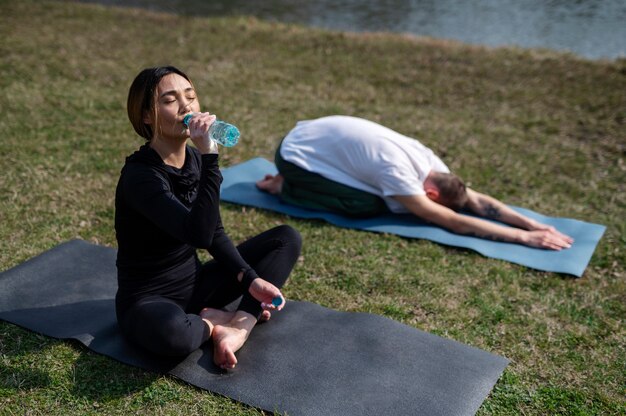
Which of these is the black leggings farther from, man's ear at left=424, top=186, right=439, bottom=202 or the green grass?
man's ear at left=424, top=186, right=439, bottom=202

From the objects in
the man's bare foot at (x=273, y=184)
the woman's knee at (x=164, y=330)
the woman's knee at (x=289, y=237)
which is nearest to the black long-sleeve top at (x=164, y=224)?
the woman's knee at (x=164, y=330)

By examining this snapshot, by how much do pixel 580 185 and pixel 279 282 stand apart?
332cm

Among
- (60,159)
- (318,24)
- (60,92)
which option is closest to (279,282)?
(60,159)

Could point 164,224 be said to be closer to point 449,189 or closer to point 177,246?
point 177,246

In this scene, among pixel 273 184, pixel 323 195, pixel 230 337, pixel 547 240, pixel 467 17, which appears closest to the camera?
pixel 230 337

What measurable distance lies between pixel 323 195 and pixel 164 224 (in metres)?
2.16

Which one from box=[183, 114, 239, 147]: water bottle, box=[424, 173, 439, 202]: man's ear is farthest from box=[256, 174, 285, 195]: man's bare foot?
box=[183, 114, 239, 147]: water bottle

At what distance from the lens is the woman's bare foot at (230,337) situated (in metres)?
2.78

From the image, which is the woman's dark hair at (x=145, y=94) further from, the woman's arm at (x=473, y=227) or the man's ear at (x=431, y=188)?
the man's ear at (x=431, y=188)

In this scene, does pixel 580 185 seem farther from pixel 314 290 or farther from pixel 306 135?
pixel 314 290

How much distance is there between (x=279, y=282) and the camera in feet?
10.2

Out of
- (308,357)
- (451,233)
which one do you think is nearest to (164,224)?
(308,357)

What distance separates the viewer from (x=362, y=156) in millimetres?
4434

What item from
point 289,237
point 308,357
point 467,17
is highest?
point 467,17
